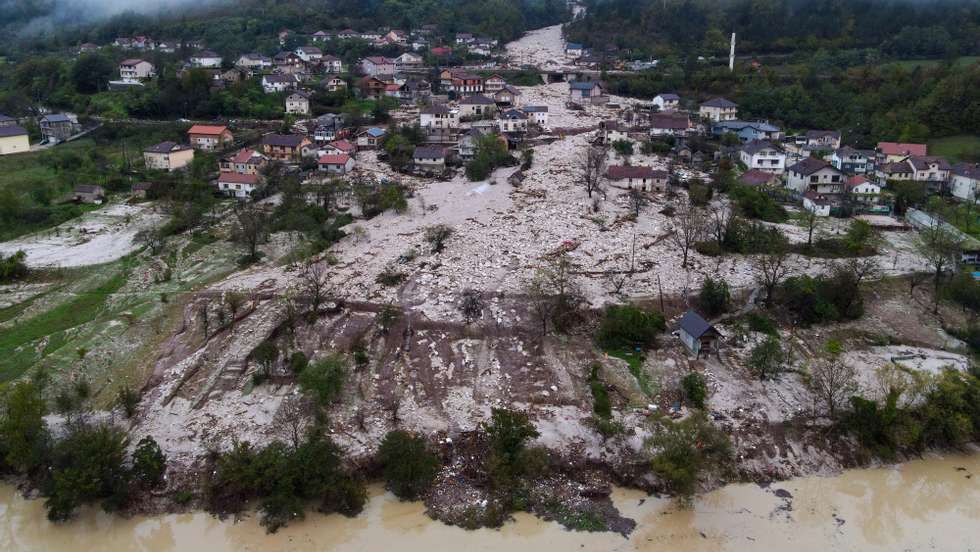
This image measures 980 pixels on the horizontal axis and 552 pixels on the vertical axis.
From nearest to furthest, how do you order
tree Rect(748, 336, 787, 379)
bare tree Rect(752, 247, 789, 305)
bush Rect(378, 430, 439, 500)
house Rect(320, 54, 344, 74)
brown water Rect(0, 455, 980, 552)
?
brown water Rect(0, 455, 980, 552) < bush Rect(378, 430, 439, 500) < tree Rect(748, 336, 787, 379) < bare tree Rect(752, 247, 789, 305) < house Rect(320, 54, 344, 74)

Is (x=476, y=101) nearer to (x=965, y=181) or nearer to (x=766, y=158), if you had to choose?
(x=766, y=158)

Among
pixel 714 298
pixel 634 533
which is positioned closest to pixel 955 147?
pixel 714 298

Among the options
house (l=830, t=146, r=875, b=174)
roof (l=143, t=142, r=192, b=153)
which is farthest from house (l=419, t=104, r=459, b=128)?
house (l=830, t=146, r=875, b=174)

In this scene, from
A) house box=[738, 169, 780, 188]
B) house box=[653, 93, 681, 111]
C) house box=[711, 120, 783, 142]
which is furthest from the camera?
house box=[653, 93, 681, 111]

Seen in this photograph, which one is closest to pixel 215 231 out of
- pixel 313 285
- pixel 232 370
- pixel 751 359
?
pixel 313 285

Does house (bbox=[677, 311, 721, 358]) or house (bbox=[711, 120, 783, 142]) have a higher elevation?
house (bbox=[711, 120, 783, 142])

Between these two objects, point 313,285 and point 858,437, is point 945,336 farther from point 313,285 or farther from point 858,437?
point 313,285

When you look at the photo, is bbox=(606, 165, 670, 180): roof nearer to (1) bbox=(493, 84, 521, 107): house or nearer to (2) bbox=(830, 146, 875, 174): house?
(2) bbox=(830, 146, 875, 174): house
